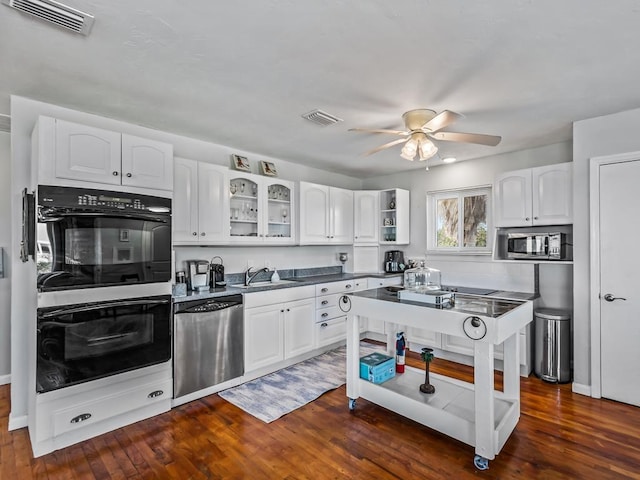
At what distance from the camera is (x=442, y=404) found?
2508 millimetres

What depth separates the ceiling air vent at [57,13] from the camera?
1.59 metres

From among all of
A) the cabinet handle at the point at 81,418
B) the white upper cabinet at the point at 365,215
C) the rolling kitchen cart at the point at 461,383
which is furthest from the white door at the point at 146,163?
the white upper cabinet at the point at 365,215

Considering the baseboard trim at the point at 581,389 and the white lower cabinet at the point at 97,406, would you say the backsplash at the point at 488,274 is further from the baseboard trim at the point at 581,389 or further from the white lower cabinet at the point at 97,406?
the white lower cabinet at the point at 97,406

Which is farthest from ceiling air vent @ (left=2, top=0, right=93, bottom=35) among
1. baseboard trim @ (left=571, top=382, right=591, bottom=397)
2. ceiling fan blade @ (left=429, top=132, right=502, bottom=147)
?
baseboard trim @ (left=571, top=382, right=591, bottom=397)

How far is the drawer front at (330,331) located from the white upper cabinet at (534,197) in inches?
87.8

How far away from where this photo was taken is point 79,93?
253 cm

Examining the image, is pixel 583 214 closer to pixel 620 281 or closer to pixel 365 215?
pixel 620 281

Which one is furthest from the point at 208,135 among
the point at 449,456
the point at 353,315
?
the point at 449,456

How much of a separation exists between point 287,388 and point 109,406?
147 cm

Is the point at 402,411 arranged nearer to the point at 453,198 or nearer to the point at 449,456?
the point at 449,456

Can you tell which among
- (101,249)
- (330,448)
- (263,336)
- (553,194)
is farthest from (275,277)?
(553,194)

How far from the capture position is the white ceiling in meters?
1.67

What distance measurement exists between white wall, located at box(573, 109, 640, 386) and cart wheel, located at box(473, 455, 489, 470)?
1.72 metres

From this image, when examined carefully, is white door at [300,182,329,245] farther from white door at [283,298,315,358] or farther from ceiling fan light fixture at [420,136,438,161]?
ceiling fan light fixture at [420,136,438,161]
